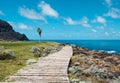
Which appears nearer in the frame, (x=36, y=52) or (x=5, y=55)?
(x=5, y=55)

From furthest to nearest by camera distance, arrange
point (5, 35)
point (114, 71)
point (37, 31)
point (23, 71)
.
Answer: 1. point (5, 35)
2. point (37, 31)
3. point (114, 71)
4. point (23, 71)

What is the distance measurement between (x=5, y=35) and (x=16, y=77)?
168 m

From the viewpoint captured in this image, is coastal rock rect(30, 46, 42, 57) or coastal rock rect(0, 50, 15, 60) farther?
coastal rock rect(30, 46, 42, 57)

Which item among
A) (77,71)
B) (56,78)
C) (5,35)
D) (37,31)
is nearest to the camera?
(56,78)

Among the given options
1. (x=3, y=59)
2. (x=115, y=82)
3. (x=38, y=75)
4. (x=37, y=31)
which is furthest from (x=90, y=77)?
(x=37, y=31)

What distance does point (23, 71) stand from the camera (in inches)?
790

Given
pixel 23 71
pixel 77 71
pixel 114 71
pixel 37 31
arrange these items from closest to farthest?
pixel 23 71 < pixel 77 71 < pixel 114 71 < pixel 37 31

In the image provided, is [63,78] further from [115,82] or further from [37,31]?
[37,31]

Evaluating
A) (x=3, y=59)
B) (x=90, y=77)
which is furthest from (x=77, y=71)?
(x=3, y=59)

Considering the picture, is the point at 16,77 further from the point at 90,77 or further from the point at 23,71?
the point at 90,77

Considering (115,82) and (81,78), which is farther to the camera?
(81,78)

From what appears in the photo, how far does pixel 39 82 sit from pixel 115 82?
16.6 feet

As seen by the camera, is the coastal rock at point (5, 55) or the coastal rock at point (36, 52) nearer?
the coastal rock at point (5, 55)

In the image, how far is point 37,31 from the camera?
105m
